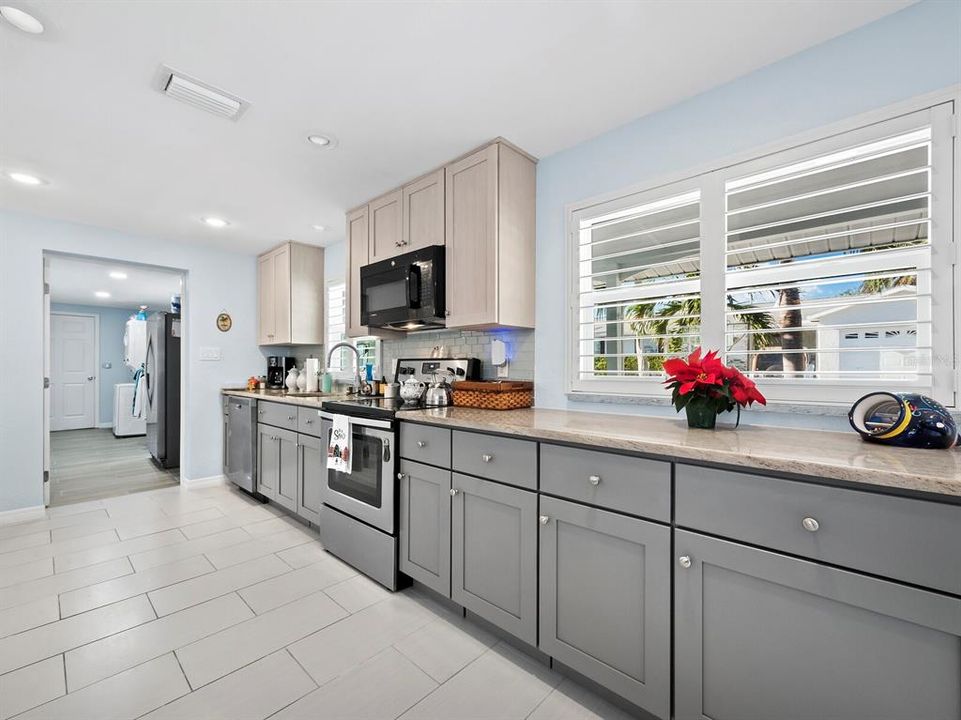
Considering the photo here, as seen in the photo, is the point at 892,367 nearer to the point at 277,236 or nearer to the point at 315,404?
the point at 315,404

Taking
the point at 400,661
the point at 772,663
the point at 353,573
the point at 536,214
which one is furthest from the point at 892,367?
the point at 353,573

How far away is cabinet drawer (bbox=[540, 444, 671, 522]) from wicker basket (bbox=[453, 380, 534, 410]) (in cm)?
76

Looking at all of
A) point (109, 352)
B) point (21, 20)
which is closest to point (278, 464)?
point (21, 20)

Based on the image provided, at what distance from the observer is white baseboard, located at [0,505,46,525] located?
3.33 metres

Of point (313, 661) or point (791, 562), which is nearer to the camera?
point (791, 562)

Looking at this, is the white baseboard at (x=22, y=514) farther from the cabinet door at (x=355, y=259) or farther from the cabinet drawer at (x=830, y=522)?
the cabinet drawer at (x=830, y=522)

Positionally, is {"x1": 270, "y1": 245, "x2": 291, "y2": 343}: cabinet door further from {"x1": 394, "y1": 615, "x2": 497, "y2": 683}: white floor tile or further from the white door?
the white door

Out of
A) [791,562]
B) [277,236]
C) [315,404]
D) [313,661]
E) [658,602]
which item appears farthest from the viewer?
[277,236]

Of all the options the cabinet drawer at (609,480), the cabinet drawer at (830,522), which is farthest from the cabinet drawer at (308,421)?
the cabinet drawer at (830,522)

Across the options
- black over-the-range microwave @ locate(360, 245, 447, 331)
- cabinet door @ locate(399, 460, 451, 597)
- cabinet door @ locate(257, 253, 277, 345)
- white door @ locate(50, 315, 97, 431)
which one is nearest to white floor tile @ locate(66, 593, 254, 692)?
cabinet door @ locate(399, 460, 451, 597)

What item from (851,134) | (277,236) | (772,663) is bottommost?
(772,663)

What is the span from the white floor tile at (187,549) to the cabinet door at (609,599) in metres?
2.31

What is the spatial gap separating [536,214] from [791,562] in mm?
2097

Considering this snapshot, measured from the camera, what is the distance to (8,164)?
2.61m
